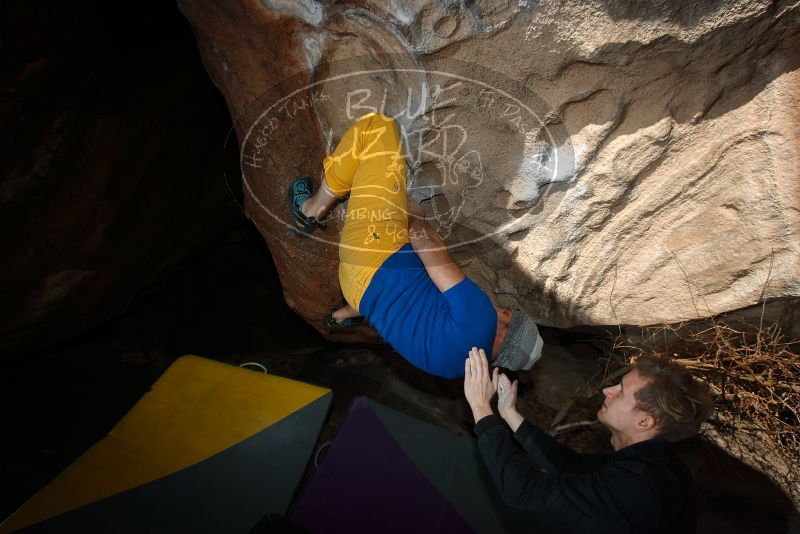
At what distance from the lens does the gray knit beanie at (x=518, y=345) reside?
160 centimetres

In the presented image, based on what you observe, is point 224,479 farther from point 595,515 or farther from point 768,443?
point 768,443

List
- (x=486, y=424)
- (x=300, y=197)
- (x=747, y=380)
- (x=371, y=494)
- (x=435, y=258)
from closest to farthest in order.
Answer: (x=486, y=424)
(x=435, y=258)
(x=371, y=494)
(x=300, y=197)
(x=747, y=380)

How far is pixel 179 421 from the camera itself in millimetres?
2039

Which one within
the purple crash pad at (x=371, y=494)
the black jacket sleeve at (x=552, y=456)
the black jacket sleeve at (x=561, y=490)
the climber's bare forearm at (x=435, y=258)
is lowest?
the purple crash pad at (x=371, y=494)

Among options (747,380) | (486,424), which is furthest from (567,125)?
(747,380)

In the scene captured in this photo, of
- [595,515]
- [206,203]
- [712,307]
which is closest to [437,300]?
[595,515]

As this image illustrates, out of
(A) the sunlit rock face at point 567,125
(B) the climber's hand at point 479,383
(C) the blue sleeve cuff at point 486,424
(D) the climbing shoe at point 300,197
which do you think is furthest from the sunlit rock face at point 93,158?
(C) the blue sleeve cuff at point 486,424

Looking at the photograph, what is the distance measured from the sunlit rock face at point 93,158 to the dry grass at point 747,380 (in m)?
2.50

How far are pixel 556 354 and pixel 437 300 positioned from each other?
135 centimetres

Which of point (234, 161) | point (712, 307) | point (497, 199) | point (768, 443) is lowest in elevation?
point (768, 443)

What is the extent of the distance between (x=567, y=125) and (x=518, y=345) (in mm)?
758

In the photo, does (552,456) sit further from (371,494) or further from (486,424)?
(371,494)

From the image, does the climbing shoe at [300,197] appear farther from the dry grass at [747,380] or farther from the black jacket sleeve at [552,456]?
the dry grass at [747,380]

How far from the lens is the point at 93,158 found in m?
2.11
